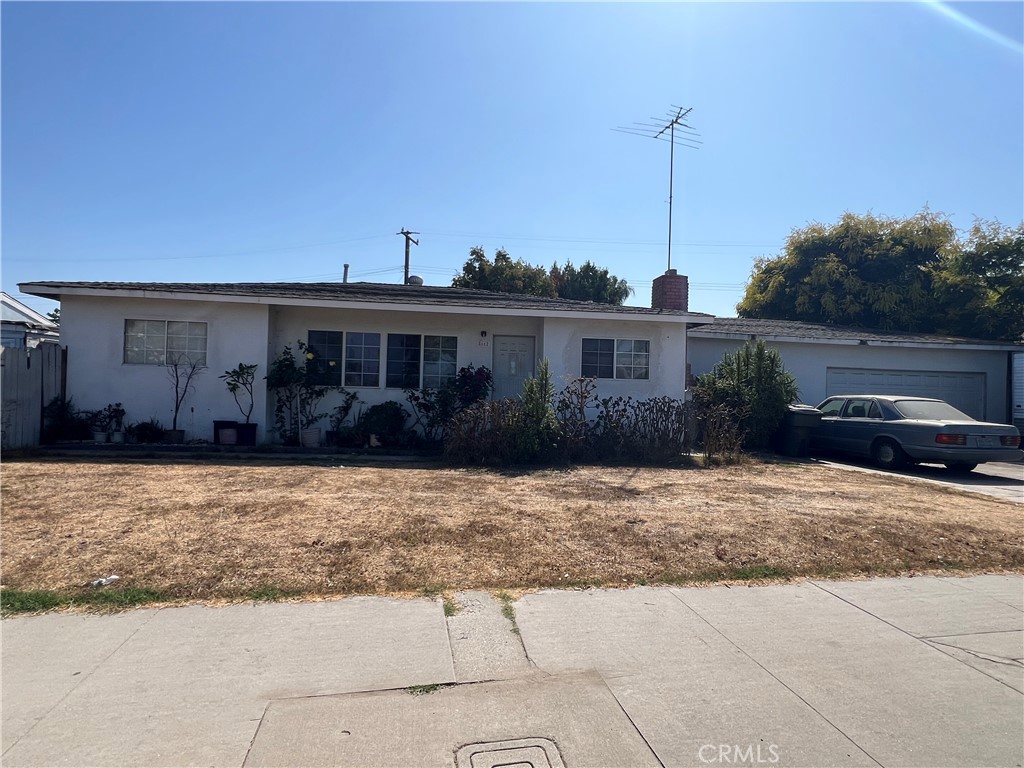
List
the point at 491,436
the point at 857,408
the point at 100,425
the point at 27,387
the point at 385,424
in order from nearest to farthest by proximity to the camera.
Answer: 1. the point at 491,436
2. the point at 27,387
3. the point at 100,425
4. the point at 385,424
5. the point at 857,408

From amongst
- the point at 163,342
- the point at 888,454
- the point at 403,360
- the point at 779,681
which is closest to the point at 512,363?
the point at 403,360

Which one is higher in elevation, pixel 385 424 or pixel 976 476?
pixel 385 424

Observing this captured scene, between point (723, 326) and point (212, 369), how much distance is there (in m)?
13.0

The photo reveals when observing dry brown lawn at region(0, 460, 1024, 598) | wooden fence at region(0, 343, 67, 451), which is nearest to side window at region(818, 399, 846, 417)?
dry brown lawn at region(0, 460, 1024, 598)

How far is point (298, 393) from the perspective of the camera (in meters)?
13.2

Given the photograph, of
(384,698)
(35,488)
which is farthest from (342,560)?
(35,488)

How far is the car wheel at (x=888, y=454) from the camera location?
1217 centimetres

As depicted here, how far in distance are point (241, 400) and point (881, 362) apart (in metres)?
16.4

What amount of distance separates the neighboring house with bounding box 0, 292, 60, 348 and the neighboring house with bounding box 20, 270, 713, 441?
4293 millimetres

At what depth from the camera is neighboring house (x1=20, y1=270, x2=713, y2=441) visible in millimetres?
12586

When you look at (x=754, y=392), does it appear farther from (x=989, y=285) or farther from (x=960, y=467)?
(x=989, y=285)

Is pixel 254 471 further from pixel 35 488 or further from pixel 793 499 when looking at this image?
pixel 793 499

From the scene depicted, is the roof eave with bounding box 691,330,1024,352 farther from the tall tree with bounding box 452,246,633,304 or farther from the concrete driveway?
the tall tree with bounding box 452,246,633,304

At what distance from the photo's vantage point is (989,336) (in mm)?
20344
